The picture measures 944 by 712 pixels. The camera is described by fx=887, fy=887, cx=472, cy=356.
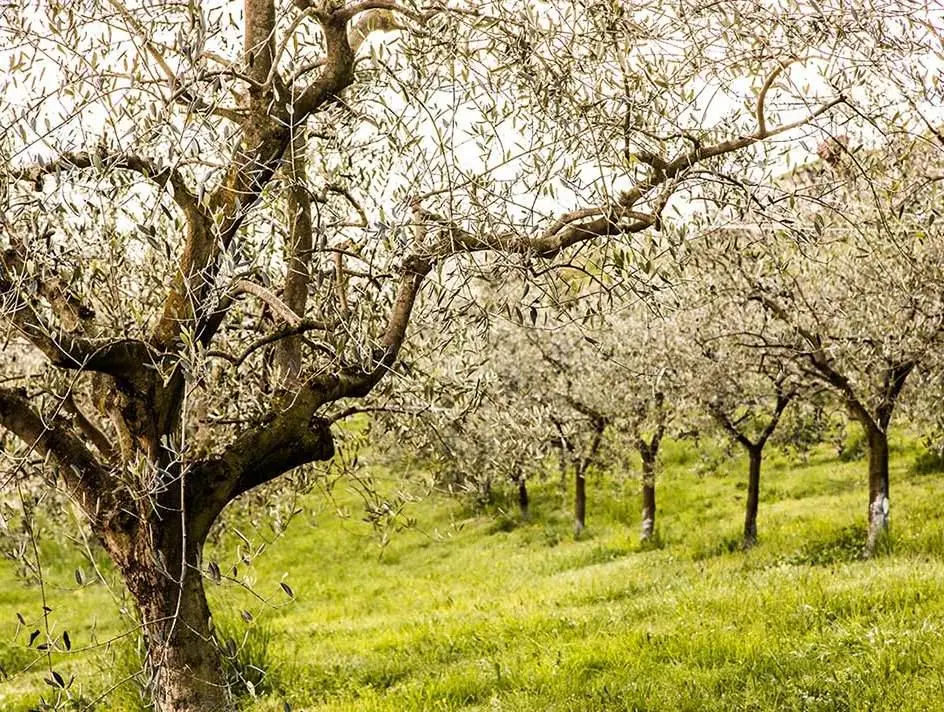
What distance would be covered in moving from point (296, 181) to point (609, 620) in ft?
31.2

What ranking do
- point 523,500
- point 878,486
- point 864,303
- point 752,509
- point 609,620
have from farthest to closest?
1. point 523,500
2. point 752,509
3. point 878,486
4. point 864,303
5. point 609,620

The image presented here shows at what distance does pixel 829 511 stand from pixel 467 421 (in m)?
16.4

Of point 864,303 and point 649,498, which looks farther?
point 649,498

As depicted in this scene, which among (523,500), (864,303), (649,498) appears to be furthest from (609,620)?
(523,500)

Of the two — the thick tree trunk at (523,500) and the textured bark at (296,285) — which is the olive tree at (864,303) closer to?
the textured bark at (296,285)

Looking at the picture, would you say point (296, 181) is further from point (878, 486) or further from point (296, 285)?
point (878, 486)

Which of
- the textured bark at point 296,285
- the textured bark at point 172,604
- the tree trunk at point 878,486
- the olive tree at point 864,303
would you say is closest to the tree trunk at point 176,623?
the textured bark at point 172,604

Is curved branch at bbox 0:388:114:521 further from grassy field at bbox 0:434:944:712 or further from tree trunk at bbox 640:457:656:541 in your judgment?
tree trunk at bbox 640:457:656:541

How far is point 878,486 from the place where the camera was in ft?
57.4

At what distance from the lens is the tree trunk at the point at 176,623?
641 cm

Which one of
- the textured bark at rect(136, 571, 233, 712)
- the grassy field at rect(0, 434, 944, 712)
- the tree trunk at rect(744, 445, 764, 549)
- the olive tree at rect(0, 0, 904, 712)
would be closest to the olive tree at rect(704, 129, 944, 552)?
the olive tree at rect(0, 0, 904, 712)

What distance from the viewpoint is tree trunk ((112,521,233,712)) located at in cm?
641

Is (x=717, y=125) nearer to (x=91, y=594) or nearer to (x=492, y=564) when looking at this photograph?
(x=492, y=564)

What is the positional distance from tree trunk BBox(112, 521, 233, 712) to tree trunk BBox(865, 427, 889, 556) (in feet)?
46.6
